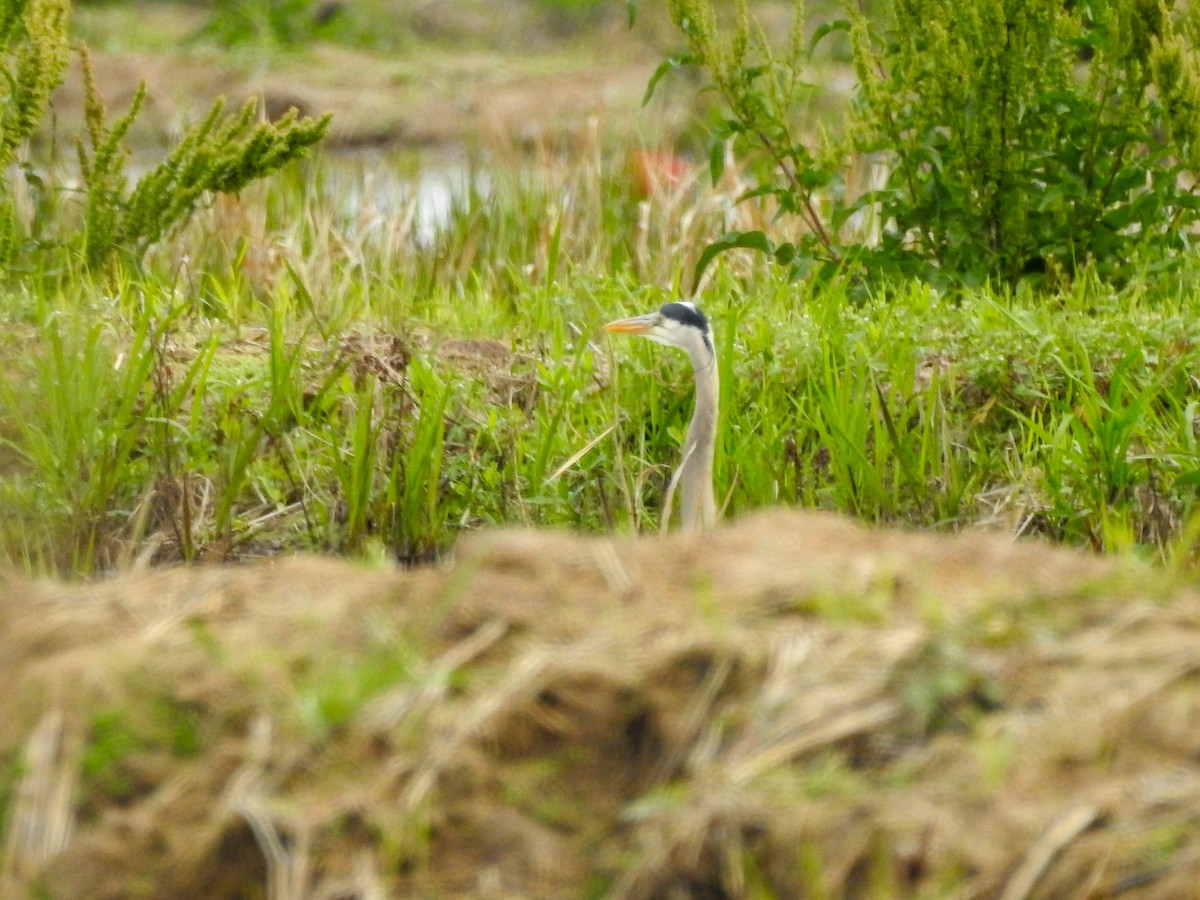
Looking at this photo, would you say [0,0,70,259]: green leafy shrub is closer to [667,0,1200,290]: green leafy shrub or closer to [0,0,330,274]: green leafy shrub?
[0,0,330,274]: green leafy shrub

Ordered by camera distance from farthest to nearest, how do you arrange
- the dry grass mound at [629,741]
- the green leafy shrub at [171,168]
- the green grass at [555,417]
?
the green leafy shrub at [171,168], the green grass at [555,417], the dry grass mound at [629,741]

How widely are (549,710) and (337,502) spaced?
8.46 feet

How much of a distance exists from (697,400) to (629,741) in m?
2.29

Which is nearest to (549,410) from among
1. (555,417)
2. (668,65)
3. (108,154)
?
(555,417)

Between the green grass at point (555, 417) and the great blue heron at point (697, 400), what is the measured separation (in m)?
0.17

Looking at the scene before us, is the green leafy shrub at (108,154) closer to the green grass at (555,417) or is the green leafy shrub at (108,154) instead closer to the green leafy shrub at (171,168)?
the green leafy shrub at (171,168)

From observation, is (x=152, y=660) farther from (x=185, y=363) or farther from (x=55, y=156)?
(x=55, y=156)

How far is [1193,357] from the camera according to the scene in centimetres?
462

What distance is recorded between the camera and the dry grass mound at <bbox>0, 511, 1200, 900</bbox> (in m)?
1.86

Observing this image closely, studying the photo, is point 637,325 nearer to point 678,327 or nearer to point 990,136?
point 678,327

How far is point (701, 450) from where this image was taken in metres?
4.17

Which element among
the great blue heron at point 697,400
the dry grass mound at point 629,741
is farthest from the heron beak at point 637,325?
the dry grass mound at point 629,741

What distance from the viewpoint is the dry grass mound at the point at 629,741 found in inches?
73.4

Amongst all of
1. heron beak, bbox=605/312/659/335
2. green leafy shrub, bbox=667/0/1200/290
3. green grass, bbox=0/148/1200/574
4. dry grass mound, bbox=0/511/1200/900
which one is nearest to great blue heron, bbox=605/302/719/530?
heron beak, bbox=605/312/659/335
